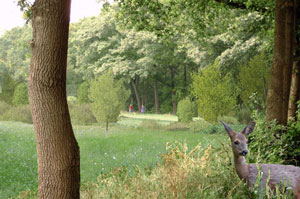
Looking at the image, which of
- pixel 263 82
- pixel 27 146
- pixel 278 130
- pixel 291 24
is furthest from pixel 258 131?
pixel 263 82

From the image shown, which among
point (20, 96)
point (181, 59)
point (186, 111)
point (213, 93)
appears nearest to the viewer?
point (213, 93)

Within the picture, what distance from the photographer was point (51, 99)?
16.6 ft

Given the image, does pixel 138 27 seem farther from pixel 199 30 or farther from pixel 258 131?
pixel 258 131

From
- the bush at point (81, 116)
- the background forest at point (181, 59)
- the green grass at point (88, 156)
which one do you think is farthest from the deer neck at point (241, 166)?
the bush at point (81, 116)

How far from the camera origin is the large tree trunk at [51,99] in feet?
16.5

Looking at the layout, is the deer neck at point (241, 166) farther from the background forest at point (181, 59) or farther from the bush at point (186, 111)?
the bush at point (186, 111)

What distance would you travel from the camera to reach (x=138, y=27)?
14172mm

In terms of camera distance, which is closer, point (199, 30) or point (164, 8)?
point (164, 8)

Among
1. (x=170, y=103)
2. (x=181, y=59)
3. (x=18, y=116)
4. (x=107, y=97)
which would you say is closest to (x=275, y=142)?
(x=107, y=97)

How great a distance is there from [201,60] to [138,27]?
17759 mm

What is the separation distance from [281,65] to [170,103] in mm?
47920

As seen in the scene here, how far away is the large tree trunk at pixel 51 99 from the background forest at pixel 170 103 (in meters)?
0.27

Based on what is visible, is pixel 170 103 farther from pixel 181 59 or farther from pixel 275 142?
pixel 275 142

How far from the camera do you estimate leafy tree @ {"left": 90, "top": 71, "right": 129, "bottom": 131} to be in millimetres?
23078
